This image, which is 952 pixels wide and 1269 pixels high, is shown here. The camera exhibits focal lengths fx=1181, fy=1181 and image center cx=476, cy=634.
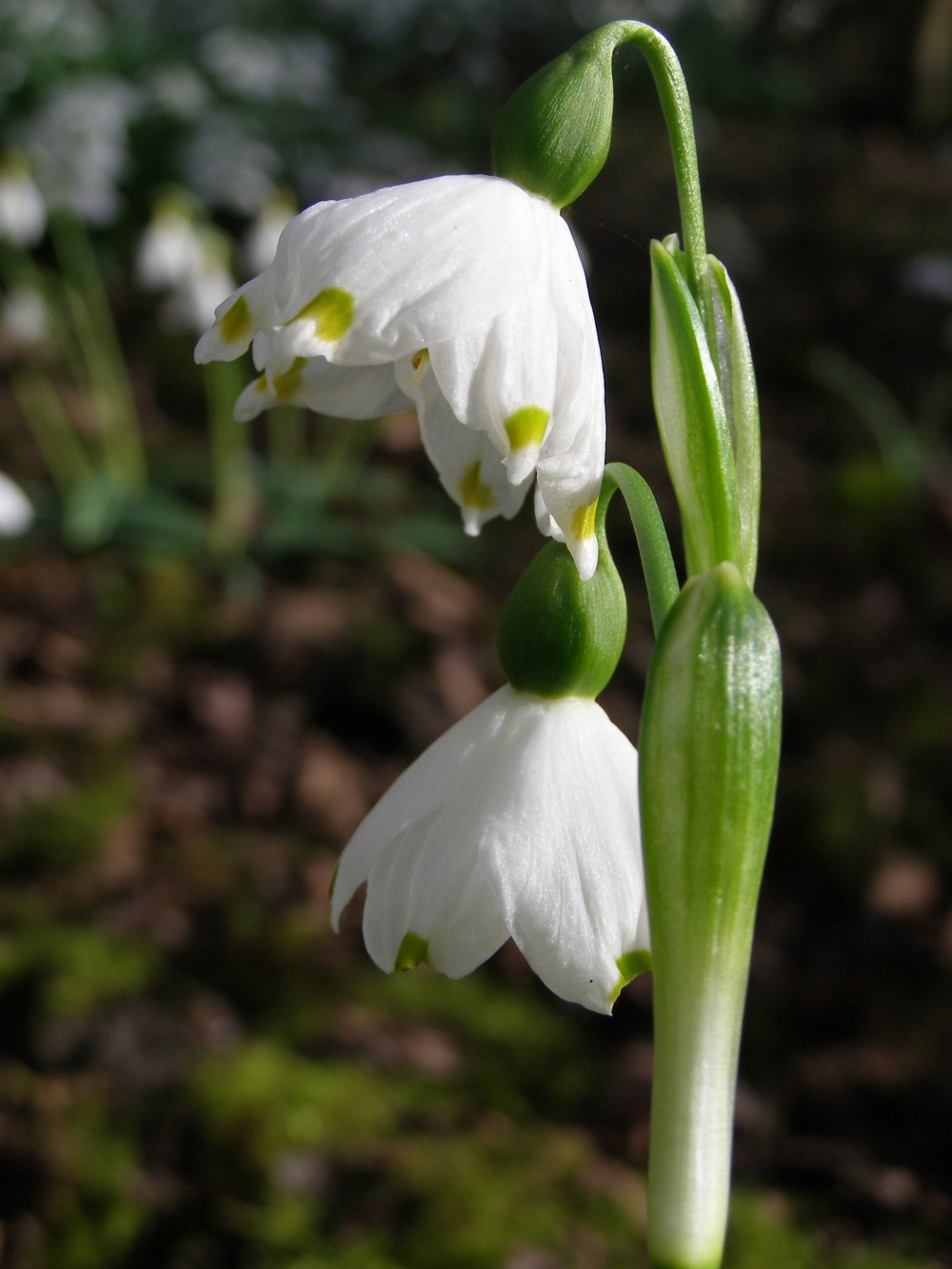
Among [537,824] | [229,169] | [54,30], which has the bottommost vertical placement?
[229,169]

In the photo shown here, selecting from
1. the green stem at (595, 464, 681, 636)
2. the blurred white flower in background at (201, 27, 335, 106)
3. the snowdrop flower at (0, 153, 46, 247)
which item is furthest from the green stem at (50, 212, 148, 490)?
the green stem at (595, 464, 681, 636)

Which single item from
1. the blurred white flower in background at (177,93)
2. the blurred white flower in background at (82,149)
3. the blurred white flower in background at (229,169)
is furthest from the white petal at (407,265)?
the blurred white flower in background at (177,93)

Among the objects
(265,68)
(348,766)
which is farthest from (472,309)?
(265,68)

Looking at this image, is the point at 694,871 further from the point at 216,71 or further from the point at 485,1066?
the point at 216,71

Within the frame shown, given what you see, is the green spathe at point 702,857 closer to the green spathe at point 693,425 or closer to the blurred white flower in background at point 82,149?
the green spathe at point 693,425

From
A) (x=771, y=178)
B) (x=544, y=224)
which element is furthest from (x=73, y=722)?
(x=771, y=178)

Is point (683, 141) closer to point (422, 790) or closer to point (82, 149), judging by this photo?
point (422, 790)

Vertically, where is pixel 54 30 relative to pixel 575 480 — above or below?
above
